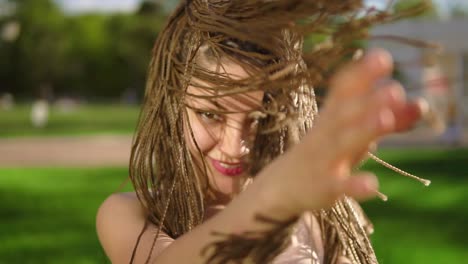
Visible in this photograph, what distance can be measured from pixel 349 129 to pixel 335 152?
4 cm

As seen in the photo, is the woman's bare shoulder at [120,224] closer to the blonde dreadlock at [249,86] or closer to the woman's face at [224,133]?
the blonde dreadlock at [249,86]

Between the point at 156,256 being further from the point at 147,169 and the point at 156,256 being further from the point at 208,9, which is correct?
the point at 208,9

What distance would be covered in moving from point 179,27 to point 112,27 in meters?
76.7

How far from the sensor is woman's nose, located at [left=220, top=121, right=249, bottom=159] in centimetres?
167

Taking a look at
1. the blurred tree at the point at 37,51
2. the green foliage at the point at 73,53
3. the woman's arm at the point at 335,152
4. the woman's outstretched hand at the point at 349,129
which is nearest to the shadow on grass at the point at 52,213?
the woman's arm at the point at 335,152

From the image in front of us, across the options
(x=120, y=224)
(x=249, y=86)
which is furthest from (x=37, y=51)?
(x=249, y=86)

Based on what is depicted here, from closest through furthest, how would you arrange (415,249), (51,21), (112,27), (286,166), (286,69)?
(286,166), (286,69), (415,249), (51,21), (112,27)

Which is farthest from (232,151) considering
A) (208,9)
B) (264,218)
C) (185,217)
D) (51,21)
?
(51,21)

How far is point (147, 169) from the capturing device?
6.07ft

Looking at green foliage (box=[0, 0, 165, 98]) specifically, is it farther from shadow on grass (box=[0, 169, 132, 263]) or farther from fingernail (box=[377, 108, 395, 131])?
fingernail (box=[377, 108, 395, 131])

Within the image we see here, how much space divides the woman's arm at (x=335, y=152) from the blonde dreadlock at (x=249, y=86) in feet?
0.12

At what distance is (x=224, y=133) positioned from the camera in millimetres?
1710

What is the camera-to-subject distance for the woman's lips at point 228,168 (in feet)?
5.69

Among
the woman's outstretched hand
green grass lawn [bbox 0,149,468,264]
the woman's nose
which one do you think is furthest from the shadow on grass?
the woman's outstretched hand
